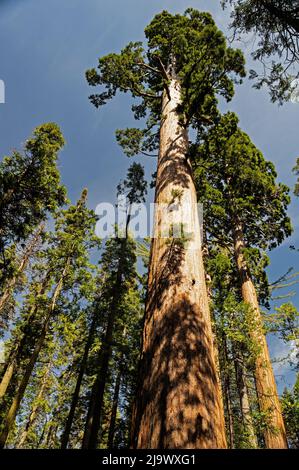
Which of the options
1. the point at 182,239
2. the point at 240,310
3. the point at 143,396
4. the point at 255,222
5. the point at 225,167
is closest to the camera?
the point at 143,396

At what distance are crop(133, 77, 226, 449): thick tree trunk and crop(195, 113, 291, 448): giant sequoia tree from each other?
6.17 m

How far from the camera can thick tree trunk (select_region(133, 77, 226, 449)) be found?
1.79 meters

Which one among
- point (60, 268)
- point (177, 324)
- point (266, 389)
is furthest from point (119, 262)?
point (177, 324)

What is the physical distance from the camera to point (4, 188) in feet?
36.2

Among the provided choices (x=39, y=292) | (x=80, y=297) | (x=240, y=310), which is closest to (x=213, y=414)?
(x=240, y=310)

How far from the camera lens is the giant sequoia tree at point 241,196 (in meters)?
9.84

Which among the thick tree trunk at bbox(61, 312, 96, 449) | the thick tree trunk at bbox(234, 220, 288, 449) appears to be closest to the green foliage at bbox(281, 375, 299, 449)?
the thick tree trunk at bbox(234, 220, 288, 449)

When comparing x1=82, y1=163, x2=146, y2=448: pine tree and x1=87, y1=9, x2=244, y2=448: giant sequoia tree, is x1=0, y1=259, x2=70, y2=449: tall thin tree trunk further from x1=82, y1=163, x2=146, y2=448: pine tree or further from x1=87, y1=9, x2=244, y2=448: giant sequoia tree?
x1=87, y1=9, x2=244, y2=448: giant sequoia tree

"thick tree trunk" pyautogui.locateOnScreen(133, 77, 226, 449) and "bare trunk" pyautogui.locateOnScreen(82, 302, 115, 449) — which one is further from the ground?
"bare trunk" pyautogui.locateOnScreen(82, 302, 115, 449)

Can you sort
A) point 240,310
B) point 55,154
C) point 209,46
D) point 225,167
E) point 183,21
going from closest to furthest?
point 209,46 → point 240,310 → point 183,21 → point 225,167 → point 55,154

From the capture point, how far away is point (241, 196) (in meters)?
11.5

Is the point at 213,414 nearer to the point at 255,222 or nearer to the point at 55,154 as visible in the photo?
the point at 255,222
